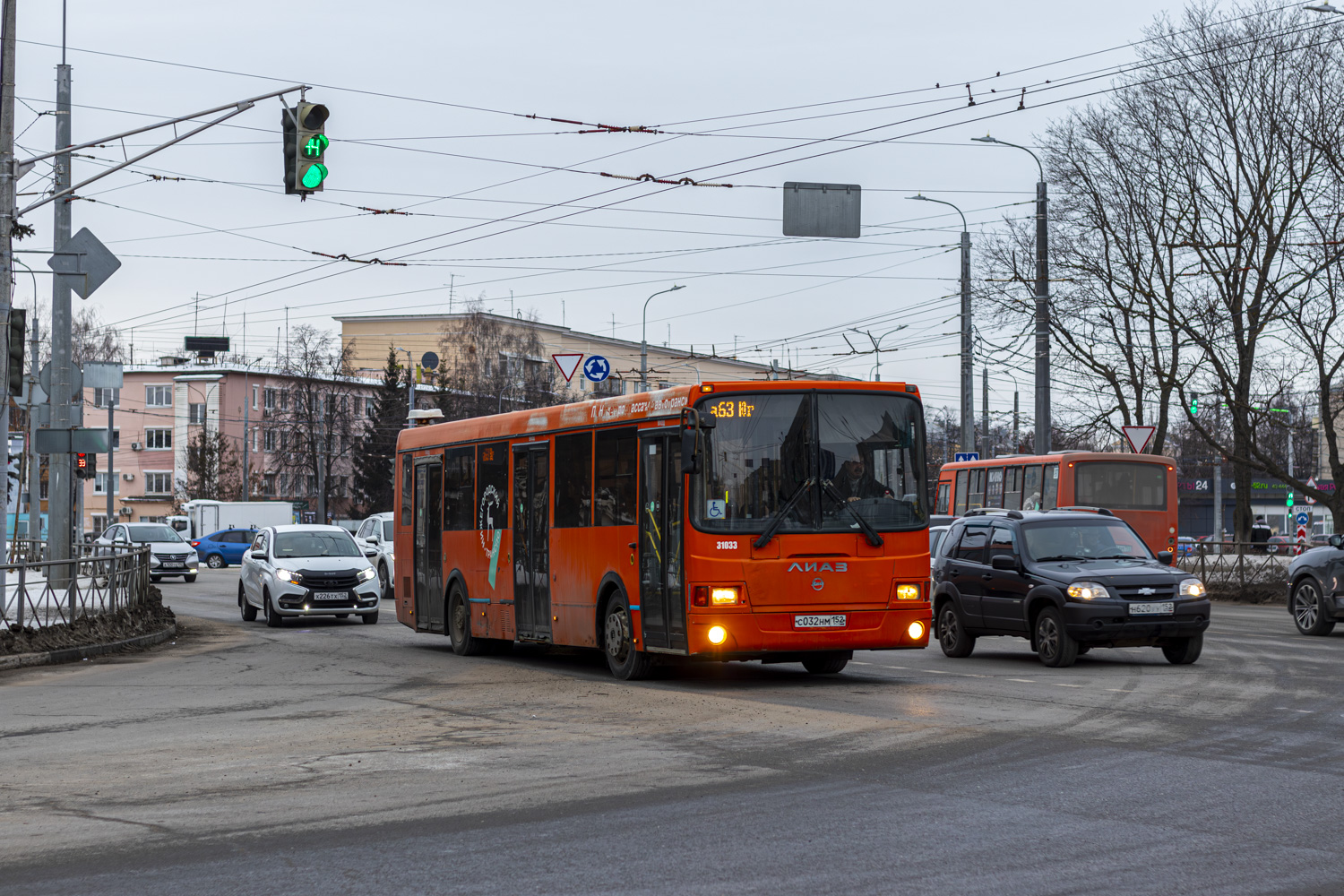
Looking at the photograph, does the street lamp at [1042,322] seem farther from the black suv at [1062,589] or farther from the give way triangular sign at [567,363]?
the black suv at [1062,589]

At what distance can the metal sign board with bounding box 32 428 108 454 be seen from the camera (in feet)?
75.9

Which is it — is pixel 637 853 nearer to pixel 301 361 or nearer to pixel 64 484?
pixel 64 484

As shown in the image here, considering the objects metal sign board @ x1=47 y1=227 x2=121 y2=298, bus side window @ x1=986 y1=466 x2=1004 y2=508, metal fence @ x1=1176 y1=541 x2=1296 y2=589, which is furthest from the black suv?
metal fence @ x1=1176 y1=541 x2=1296 y2=589

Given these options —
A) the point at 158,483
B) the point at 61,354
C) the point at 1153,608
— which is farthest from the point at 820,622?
the point at 158,483

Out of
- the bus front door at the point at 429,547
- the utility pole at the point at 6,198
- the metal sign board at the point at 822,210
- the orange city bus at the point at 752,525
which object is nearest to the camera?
the orange city bus at the point at 752,525

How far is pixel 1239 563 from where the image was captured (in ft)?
116

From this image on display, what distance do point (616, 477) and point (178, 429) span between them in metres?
88.9

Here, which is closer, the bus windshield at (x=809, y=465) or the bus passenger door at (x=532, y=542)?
Answer: the bus windshield at (x=809, y=465)

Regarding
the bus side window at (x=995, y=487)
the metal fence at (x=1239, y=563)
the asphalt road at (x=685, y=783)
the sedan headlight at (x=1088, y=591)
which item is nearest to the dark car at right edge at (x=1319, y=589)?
the asphalt road at (x=685, y=783)

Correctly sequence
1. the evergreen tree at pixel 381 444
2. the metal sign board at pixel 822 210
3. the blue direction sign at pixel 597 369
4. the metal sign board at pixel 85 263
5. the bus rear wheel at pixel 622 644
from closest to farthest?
→ 1. the bus rear wheel at pixel 622 644
2. the metal sign board at pixel 85 263
3. the metal sign board at pixel 822 210
4. the blue direction sign at pixel 597 369
5. the evergreen tree at pixel 381 444

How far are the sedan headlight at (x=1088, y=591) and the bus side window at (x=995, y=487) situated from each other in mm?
19473

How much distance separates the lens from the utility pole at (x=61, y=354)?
25.3m

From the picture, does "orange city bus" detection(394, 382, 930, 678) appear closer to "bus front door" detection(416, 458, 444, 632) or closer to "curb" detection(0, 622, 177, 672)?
"bus front door" detection(416, 458, 444, 632)

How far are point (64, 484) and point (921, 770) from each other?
2044 centimetres
